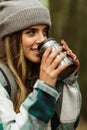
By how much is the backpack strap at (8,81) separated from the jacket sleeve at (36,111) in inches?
10.0

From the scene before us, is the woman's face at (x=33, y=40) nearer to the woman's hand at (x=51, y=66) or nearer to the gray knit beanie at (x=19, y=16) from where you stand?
the gray knit beanie at (x=19, y=16)

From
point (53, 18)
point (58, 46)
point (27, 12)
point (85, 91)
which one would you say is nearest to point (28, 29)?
point (27, 12)

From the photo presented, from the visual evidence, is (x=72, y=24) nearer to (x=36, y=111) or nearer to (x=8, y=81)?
(x=8, y=81)

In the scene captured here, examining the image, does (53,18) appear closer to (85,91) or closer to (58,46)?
(85,91)

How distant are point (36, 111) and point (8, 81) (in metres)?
0.36

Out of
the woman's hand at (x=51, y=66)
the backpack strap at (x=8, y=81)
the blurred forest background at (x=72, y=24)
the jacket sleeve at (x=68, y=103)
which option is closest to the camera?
the woman's hand at (x=51, y=66)

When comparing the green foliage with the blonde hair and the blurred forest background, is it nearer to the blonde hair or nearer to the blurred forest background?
the blurred forest background

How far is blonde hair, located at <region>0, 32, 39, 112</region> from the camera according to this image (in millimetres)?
3941

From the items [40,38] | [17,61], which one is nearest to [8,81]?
[17,61]

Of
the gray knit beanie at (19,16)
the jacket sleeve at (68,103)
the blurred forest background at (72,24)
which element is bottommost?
the blurred forest background at (72,24)

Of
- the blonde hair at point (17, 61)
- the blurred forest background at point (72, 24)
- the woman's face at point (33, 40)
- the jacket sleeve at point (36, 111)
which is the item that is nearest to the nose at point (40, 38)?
the woman's face at point (33, 40)

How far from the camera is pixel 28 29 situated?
13.0 ft

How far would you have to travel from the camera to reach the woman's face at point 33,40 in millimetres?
3869

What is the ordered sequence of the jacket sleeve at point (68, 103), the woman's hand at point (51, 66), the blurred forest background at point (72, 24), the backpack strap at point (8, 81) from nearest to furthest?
the woman's hand at point (51, 66) < the backpack strap at point (8, 81) < the jacket sleeve at point (68, 103) < the blurred forest background at point (72, 24)
